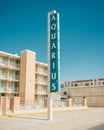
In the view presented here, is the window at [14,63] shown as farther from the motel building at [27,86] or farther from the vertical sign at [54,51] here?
the vertical sign at [54,51]

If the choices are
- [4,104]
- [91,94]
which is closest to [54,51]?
[4,104]

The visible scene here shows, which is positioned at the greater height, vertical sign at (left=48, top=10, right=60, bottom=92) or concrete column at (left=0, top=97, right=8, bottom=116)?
vertical sign at (left=48, top=10, right=60, bottom=92)

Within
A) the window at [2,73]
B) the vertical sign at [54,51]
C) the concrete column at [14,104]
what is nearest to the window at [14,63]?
the window at [2,73]

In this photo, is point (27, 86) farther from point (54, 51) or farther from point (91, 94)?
point (54, 51)

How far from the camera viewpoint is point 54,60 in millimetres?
21828

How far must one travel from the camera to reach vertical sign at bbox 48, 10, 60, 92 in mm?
21562

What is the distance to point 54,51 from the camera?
22.1m

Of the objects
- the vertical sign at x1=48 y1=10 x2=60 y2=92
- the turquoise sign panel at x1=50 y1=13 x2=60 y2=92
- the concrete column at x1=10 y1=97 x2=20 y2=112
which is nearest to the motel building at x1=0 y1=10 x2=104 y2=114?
the concrete column at x1=10 y1=97 x2=20 y2=112

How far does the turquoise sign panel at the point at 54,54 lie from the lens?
21531mm

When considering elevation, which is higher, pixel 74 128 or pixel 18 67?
pixel 18 67

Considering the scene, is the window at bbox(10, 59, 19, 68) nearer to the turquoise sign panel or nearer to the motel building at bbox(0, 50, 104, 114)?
the motel building at bbox(0, 50, 104, 114)

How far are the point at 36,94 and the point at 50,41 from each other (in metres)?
33.2

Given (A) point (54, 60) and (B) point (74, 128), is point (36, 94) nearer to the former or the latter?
(A) point (54, 60)

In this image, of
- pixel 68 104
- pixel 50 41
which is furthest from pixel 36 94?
pixel 50 41
